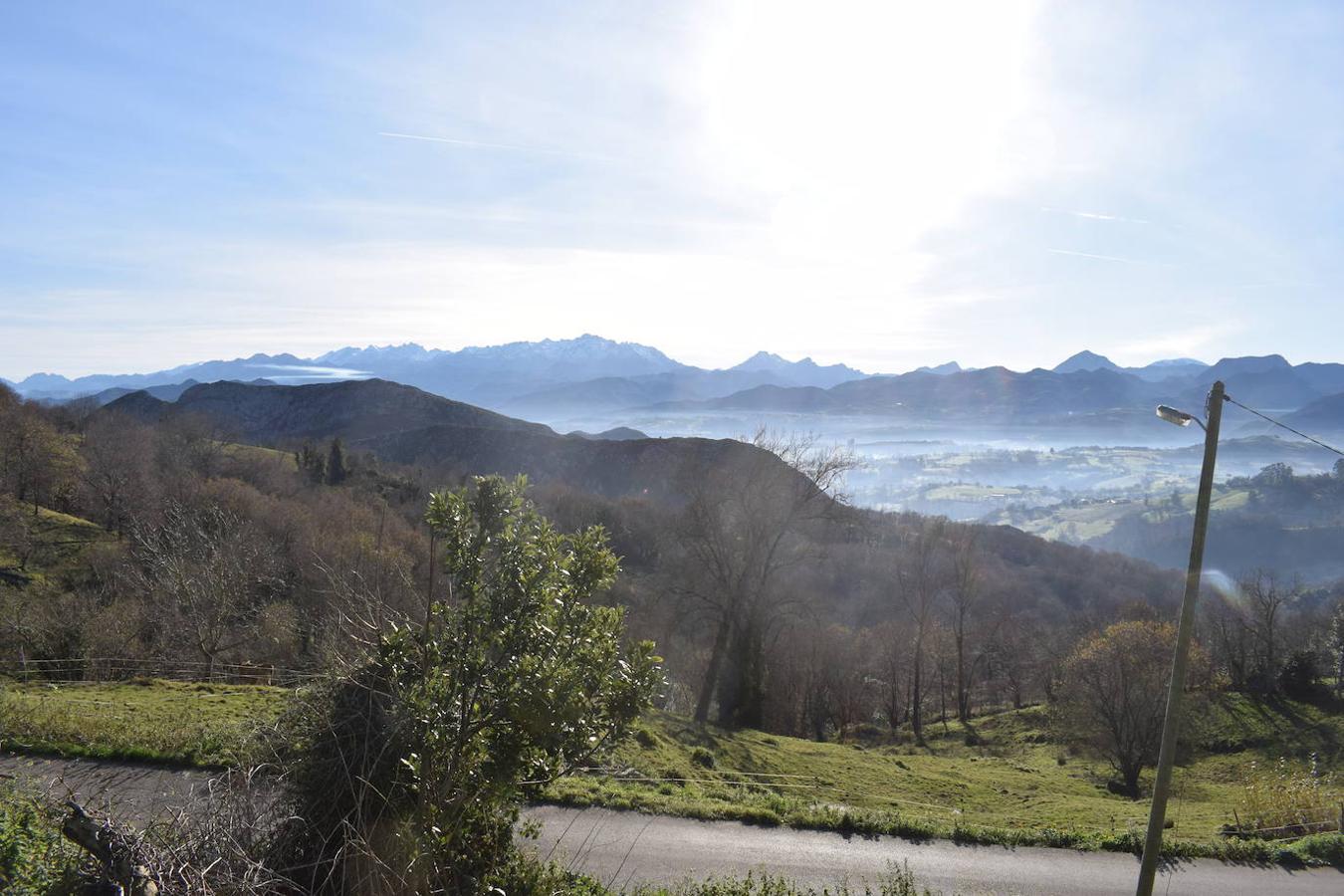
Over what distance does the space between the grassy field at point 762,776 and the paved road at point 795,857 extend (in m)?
0.42

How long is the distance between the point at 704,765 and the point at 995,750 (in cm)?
2794

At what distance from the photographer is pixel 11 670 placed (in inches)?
778

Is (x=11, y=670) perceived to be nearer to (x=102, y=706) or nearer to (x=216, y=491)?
(x=102, y=706)

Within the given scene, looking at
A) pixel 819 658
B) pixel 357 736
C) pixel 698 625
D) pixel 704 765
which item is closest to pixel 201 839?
pixel 357 736

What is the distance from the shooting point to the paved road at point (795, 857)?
439 inches

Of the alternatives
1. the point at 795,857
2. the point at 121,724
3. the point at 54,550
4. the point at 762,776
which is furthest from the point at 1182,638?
the point at 54,550

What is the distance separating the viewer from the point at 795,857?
39.3 ft

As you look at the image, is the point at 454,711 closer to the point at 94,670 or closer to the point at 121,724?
the point at 121,724

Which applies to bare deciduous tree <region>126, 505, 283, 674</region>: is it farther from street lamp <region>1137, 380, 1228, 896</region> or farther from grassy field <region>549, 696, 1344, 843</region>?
street lamp <region>1137, 380, 1228, 896</region>

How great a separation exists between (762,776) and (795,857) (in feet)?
23.0

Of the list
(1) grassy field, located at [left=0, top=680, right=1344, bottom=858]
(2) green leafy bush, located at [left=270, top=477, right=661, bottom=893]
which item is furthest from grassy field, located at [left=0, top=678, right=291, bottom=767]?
(2) green leafy bush, located at [left=270, top=477, right=661, bottom=893]

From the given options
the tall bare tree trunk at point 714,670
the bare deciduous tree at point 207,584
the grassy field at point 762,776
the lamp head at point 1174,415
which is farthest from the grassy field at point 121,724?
the tall bare tree trunk at point 714,670

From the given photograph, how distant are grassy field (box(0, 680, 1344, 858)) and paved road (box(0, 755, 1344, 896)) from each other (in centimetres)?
42

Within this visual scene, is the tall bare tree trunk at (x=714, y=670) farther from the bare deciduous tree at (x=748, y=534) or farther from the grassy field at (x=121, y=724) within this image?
the grassy field at (x=121, y=724)
